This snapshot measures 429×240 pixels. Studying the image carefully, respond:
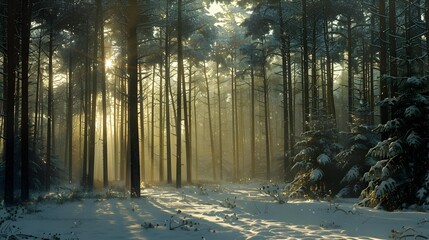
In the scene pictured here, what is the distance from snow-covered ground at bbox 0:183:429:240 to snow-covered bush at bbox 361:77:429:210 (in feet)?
1.94

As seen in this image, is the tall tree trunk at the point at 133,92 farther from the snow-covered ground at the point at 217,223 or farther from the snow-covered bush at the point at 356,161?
the snow-covered bush at the point at 356,161

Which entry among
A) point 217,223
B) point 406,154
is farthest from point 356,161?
point 217,223

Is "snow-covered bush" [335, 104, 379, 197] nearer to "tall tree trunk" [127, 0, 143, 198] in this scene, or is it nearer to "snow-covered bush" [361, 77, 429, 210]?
"snow-covered bush" [361, 77, 429, 210]

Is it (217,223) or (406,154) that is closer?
(217,223)

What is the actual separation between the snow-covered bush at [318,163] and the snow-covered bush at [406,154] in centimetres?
442

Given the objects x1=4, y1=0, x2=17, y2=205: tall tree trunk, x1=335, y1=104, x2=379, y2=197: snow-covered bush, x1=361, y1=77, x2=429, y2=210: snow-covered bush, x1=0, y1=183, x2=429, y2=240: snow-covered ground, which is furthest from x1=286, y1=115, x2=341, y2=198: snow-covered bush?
x1=4, y1=0, x2=17, y2=205: tall tree trunk

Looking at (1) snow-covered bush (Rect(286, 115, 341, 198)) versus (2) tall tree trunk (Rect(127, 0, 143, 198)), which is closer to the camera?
(2) tall tree trunk (Rect(127, 0, 143, 198))

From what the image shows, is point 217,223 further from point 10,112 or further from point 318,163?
point 10,112

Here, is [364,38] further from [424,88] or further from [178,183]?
[424,88]

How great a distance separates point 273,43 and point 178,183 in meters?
13.7

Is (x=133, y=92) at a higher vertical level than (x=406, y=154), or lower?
higher

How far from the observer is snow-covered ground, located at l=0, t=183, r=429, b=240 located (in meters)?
7.02

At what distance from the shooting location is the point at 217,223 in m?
8.39

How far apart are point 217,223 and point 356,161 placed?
7.70 metres
